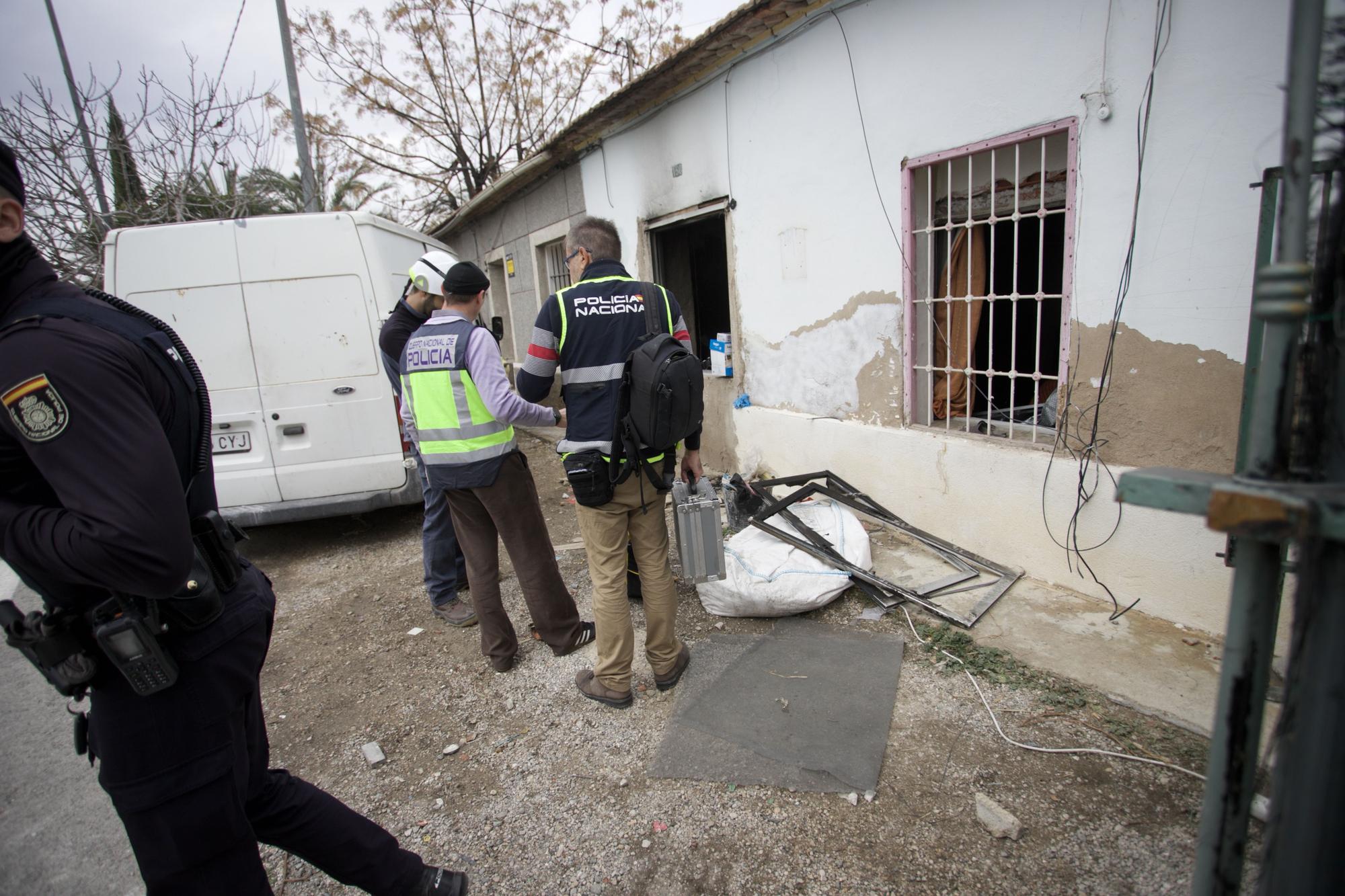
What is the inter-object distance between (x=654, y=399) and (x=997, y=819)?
1724 millimetres

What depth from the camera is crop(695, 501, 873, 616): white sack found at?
132 inches

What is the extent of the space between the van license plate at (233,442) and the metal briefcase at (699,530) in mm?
3248

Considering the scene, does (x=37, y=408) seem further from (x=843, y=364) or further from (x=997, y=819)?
(x=843, y=364)

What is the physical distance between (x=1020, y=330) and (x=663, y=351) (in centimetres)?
316

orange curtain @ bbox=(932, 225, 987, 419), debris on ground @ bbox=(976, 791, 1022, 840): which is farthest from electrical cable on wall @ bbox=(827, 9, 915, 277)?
debris on ground @ bbox=(976, 791, 1022, 840)

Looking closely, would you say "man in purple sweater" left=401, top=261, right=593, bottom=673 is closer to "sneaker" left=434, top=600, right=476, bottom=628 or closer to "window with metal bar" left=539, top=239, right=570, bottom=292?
"sneaker" left=434, top=600, right=476, bottom=628

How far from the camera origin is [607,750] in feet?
8.40

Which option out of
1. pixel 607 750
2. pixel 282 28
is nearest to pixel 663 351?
pixel 607 750

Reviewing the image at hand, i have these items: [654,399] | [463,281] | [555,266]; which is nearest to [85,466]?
[654,399]

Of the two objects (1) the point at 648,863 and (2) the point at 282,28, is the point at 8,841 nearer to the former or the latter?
(1) the point at 648,863

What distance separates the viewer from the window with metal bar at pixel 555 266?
27.6ft

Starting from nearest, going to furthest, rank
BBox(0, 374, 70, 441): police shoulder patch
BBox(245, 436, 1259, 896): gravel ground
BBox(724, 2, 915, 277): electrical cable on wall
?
BBox(0, 374, 70, 441): police shoulder patch → BBox(245, 436, 1259, 896): gravel ground → BBox(724, 2, 915, 277): electrical cable on wall

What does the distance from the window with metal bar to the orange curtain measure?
5322 millimetres

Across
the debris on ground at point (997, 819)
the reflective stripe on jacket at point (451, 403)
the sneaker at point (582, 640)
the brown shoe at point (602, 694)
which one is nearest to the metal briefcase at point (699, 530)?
the sneaker at point (582, 640)
